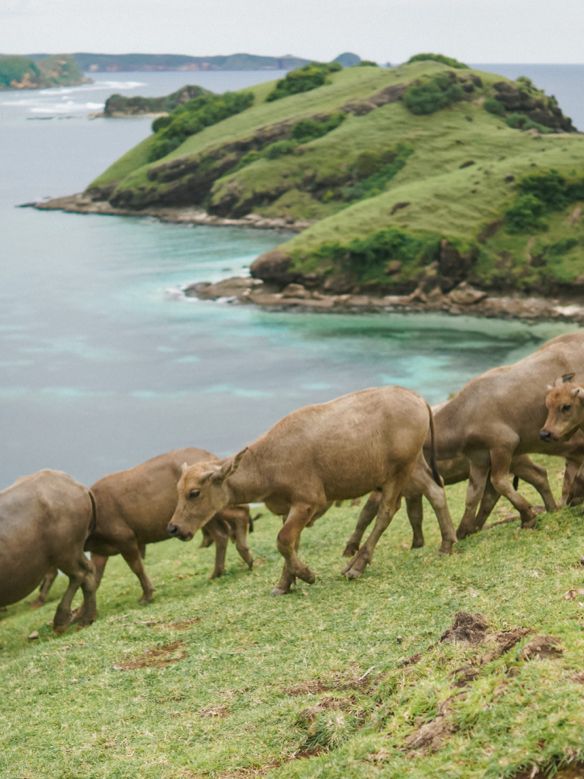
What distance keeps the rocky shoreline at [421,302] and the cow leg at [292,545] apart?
72.7 m

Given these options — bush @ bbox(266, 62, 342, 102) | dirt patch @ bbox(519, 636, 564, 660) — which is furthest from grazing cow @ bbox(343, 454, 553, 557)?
bush @ bbox(266, 62, 342, 102)

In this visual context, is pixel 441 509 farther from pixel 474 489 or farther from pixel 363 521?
pixel 363 521

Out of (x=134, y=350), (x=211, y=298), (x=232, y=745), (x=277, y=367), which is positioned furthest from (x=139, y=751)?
(x=211, y=298)

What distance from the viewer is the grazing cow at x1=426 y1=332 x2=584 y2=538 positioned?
57.1 ft

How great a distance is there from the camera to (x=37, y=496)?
58.5 feet

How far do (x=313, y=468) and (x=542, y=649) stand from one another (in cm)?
672

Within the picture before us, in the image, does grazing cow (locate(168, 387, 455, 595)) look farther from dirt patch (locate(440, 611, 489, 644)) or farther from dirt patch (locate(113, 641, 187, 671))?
dirt patch (locate(440, 611, 489, 644))

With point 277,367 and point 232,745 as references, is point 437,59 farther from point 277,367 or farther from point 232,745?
point 232,745

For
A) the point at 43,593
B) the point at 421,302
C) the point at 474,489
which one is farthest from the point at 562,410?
A: the point at 421,302

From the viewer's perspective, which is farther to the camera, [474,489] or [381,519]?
[474,489]

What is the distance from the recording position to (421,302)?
93.4 m

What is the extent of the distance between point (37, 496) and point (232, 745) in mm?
8344

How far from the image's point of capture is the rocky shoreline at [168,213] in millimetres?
131250

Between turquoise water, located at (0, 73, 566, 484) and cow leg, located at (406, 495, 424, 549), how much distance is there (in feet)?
143
